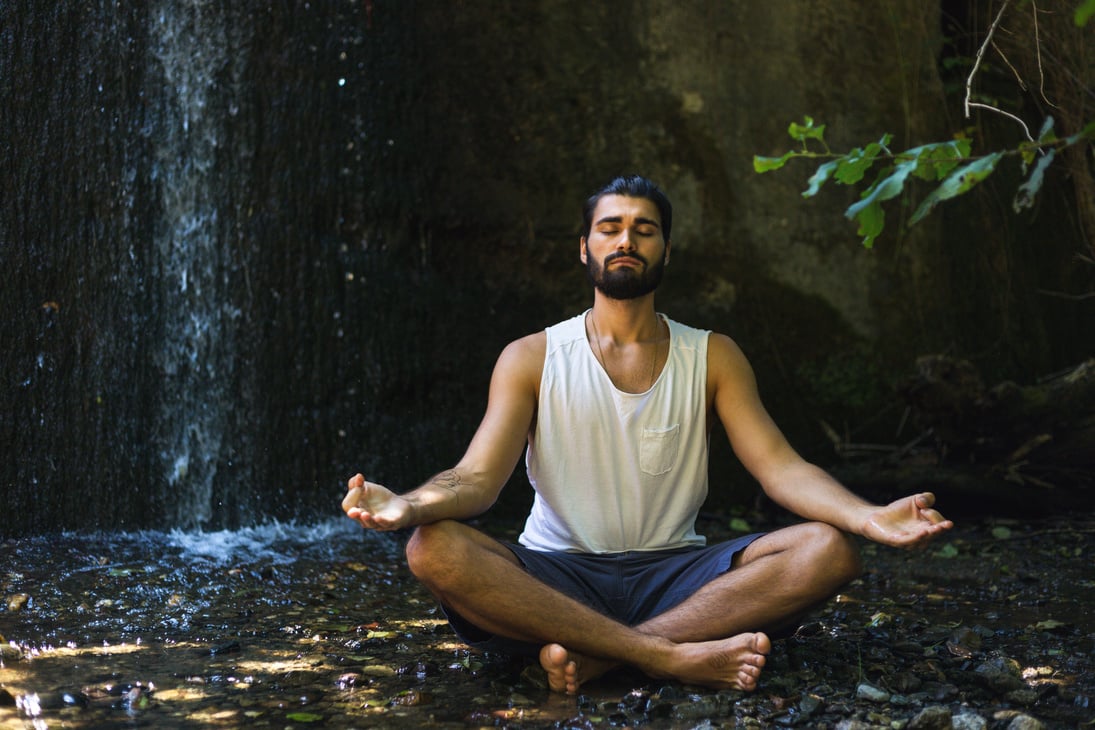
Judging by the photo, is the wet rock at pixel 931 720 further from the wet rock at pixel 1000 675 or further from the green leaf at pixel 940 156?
the green leaf at pixel 940 156

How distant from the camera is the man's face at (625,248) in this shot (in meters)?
3.43

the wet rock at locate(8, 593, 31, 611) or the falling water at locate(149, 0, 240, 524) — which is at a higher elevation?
the falling water at locate(149, 0, 240, 524)

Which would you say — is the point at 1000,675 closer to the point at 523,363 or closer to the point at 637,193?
the point at 523,363

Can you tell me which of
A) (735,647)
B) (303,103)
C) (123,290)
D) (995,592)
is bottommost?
(995,592)

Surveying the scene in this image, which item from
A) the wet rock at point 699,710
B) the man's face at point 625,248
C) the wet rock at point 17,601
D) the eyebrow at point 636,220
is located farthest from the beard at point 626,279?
the wet rock at point 17,601

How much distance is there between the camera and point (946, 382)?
5.57 m

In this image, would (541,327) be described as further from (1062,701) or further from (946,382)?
(1062,701)

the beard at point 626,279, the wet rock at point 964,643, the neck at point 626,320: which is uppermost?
the beard at point 626,279

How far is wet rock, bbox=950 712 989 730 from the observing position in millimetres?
2604

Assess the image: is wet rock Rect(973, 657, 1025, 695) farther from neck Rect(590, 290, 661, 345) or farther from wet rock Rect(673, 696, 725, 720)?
neck Rect(590, 290, 661, 345)

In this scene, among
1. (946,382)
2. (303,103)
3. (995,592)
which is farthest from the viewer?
(303,103)

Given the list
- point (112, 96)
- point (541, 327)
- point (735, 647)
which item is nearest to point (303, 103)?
point (112, 96)

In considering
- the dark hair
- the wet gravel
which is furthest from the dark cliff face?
the dark hair

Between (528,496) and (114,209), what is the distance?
2801 millimetres
